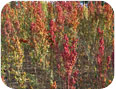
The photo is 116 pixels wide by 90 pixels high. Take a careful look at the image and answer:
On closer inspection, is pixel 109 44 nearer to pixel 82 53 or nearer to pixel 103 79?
pixel 82 53

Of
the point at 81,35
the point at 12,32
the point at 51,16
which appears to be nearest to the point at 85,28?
the point at 81,35

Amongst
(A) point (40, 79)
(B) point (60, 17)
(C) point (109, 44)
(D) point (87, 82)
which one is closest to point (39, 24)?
(B) point (60, 17)

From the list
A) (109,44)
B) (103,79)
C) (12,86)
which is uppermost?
(109,44)

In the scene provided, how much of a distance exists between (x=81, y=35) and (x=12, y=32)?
1.65 metres

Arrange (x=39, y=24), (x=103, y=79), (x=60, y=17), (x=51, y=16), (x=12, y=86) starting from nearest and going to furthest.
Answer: (x=39, y=24) → (x=103, y=79) → (x=12, y=86) → (x=60, y=17) → (x=51, y=16)

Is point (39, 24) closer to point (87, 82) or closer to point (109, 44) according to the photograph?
point (87, 82)

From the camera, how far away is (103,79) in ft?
11.8

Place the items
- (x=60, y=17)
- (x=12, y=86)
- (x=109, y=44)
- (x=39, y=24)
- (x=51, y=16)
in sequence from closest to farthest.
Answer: (x=39, y=24), (x=12, y=86), (x=60, y=17), (x=109, y=44), (x=51, y=16)

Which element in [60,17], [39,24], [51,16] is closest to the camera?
[39,24]

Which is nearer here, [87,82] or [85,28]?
[87,82]

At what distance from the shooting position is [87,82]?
387cm

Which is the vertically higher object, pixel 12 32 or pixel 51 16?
pixel 51 16

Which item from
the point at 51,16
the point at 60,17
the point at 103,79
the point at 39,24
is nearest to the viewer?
the point at 39,24

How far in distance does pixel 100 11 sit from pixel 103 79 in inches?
71.6
